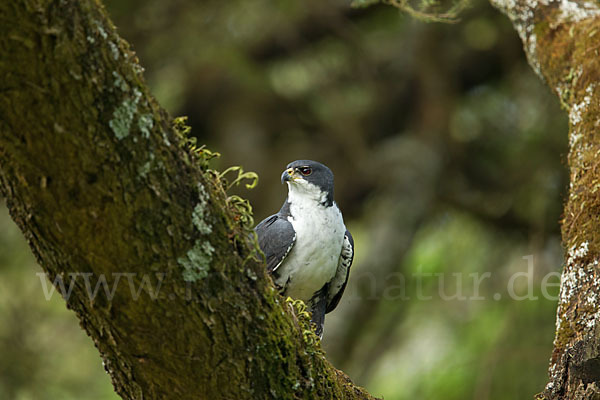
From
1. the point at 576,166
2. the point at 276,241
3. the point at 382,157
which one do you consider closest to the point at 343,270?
the point at 276,241

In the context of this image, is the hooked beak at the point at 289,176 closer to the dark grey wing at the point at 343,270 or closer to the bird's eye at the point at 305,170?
the bird's eye at the point at 305,170

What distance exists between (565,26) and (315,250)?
78.4 inches

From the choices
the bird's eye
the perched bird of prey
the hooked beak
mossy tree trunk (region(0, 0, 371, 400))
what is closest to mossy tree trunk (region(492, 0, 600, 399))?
mossy tree trunk (region(0, 0, 371, 400))

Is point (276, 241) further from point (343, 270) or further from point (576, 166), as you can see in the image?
point (576, 166)

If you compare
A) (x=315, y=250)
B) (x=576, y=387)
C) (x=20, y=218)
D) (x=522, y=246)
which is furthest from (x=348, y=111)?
(x=20, y=218)

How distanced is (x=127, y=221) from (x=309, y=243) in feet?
7.42

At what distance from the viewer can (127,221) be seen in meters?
2.04

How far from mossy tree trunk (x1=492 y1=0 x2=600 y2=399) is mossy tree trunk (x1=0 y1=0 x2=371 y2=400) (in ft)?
3.64

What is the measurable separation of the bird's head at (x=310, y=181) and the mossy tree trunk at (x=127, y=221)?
76.6 inches

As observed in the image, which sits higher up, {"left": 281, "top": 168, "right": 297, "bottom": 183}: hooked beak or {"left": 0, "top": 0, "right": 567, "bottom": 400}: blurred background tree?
{"left": 0, "top": 0, "right": 567, "bottom": 400}: blurred background tree

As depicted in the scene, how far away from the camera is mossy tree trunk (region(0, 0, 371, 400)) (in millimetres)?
1860

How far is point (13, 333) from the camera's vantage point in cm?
641

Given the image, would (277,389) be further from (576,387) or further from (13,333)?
(13,333)

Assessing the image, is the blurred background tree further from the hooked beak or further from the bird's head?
the hooked beak
